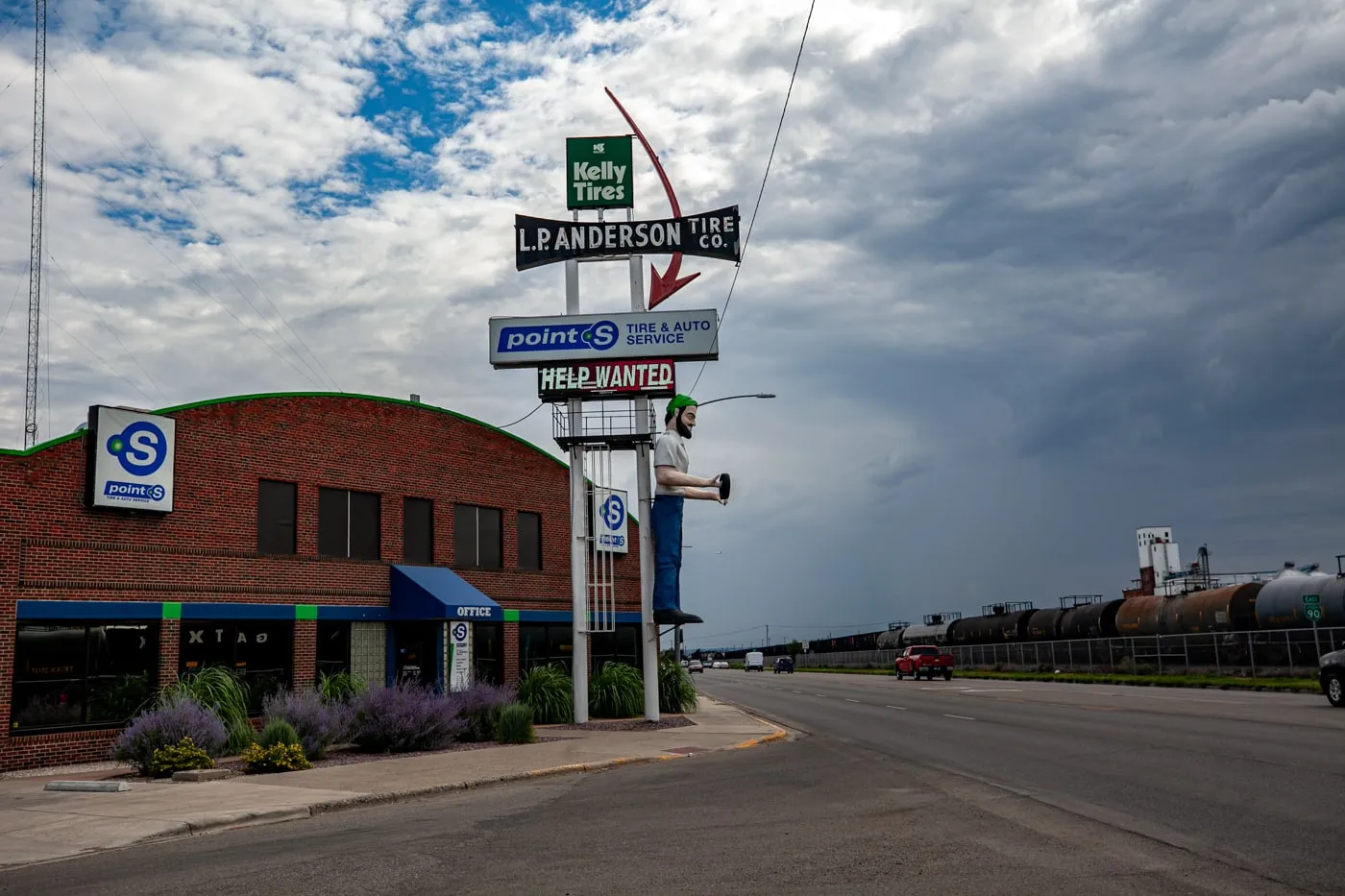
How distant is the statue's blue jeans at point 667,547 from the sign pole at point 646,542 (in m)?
0.19

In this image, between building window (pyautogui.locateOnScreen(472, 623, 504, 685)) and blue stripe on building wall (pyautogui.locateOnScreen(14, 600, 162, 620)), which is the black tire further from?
blue stripe on building wall (pyautogui.locateOnScreen(14, 600, 162, 620))

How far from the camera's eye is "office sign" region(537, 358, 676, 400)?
2617 cm

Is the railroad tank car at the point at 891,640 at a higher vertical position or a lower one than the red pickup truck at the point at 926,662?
higher

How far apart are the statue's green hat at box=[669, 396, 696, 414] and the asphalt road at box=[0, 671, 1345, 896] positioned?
388 inches

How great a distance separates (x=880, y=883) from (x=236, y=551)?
1846 centimetres

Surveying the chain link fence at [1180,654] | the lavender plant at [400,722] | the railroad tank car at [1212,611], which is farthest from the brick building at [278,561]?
the railroad tank car at [1212,611]

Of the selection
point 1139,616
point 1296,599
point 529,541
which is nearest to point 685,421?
point 529,541

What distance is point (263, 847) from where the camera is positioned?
10312 mm

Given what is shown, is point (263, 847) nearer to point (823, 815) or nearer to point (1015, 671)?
point (823, 815)

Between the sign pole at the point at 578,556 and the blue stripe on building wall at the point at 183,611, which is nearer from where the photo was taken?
the blue stripe on building wall at the point at 183,611

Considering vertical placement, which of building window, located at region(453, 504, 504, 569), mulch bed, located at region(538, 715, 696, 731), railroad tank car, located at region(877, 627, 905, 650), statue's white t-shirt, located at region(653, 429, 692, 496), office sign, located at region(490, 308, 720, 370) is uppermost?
office sign, located at region(490, 308, 720, 370)

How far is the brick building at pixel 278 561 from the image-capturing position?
64.7 feet

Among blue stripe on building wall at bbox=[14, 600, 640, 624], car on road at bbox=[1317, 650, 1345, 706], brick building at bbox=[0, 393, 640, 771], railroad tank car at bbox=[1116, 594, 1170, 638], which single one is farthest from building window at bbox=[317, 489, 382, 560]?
railroad tank car at bbox=[1116, 594, 1170, 638]

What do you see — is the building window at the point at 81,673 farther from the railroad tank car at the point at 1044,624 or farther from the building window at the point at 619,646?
the railroad tank car at the point at 1044,624
